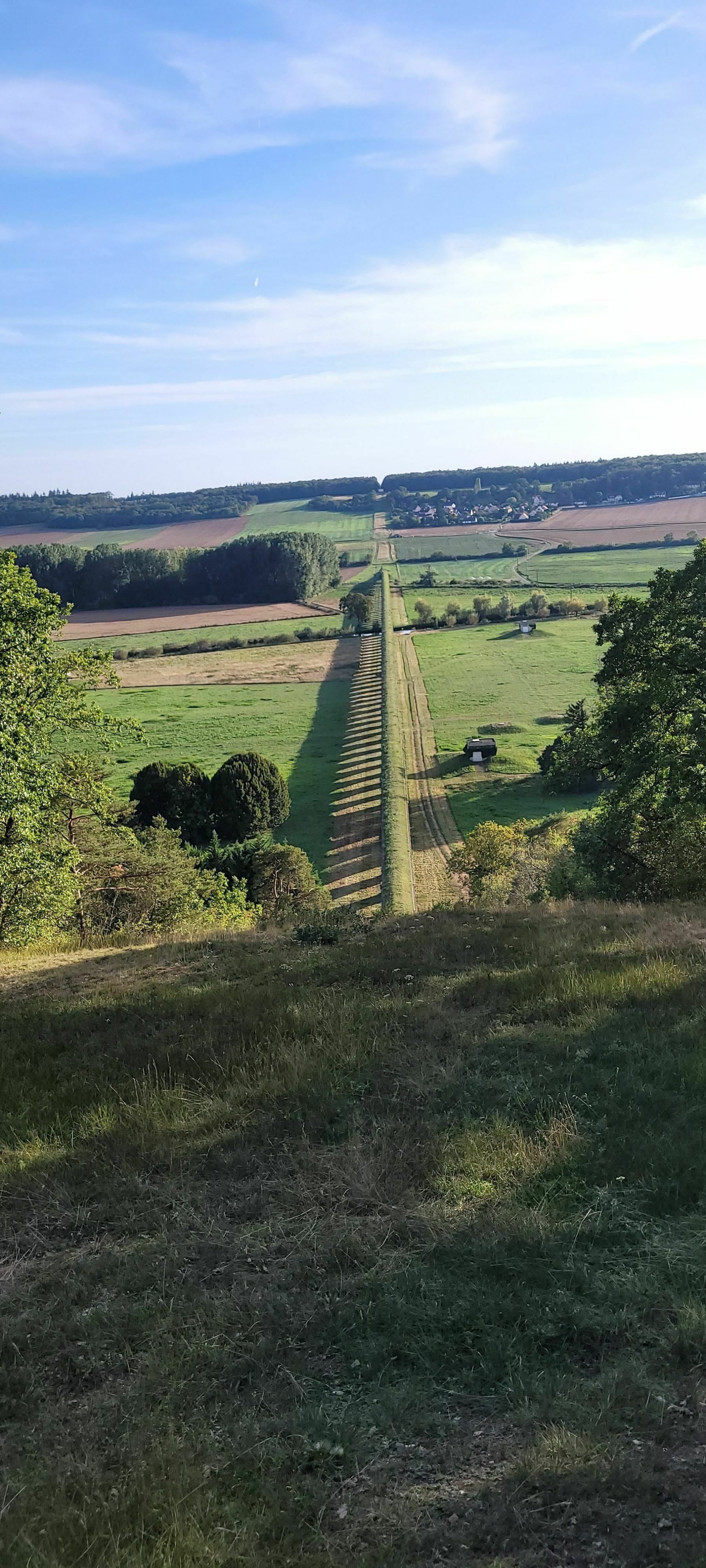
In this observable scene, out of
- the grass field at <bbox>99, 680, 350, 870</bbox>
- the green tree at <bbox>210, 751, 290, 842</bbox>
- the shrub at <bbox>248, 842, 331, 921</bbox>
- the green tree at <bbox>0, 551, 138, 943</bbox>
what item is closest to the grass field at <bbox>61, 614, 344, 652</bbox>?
the grass field at <bbox>99, 680, 350, 870</bbox>

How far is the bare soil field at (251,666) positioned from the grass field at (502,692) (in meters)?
10.1

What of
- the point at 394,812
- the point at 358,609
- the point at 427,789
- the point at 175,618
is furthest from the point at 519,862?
the point at 175,618

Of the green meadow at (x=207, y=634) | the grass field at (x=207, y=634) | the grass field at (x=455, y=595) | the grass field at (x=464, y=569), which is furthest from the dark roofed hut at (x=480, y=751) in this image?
the grass field at (x=464, y=569)

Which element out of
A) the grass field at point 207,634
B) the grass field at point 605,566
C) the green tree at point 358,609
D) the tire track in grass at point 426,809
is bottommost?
the tire track in grass at point 426,809

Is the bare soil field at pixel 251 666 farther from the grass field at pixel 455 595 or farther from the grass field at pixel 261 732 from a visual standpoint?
the grass field at pixel 455 595

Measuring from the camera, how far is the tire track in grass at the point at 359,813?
130ft

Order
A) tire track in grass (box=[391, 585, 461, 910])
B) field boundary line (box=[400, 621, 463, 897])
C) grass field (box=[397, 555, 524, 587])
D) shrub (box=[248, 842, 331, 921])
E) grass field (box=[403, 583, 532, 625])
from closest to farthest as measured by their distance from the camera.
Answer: shrub (box=[248, 842, 331, 921])
tire track in grass (box=[391, 585, 461, 910])
field boundary line (box=[400, 621, 463, 897])
grass field (box=[403, 583, 532, 625])
grass field (box=[397, 555, 524, 587])

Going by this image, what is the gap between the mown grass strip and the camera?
123 feet

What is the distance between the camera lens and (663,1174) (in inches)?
241

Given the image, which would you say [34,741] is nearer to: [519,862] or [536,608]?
[519,862]

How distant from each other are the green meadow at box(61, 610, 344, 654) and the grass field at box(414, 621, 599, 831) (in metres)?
21.0

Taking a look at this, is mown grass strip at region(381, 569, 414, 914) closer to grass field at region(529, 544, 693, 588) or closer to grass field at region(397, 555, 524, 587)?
grass field at region(529, 544, 693, 588)

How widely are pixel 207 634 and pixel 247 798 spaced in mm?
80676

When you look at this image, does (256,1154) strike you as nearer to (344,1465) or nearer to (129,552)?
(344,1465)
